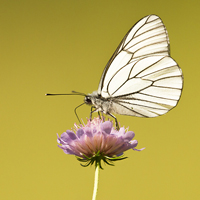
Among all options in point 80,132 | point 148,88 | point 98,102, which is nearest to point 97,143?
point 80,132

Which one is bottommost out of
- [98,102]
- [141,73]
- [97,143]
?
[97,143]

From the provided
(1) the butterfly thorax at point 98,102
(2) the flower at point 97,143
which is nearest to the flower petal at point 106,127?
(2) the flower at point 97,143

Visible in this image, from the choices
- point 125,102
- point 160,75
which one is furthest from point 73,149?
point 160,75

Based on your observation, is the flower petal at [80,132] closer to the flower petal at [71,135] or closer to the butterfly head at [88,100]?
the flower petal at [71,135]

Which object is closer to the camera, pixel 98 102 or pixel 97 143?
pixel 97 143

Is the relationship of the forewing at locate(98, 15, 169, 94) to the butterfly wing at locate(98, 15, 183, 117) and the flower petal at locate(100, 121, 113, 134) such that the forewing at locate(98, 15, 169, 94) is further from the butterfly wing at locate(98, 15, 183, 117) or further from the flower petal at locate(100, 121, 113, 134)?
the flower petal at locate(100, 121, 113, 134)

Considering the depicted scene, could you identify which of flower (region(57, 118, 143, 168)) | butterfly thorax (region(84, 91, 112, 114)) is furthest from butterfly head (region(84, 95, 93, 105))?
flower (region(57, 118, 143, 168))

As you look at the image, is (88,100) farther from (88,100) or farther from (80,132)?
(80,132)

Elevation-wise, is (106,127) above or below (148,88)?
below
